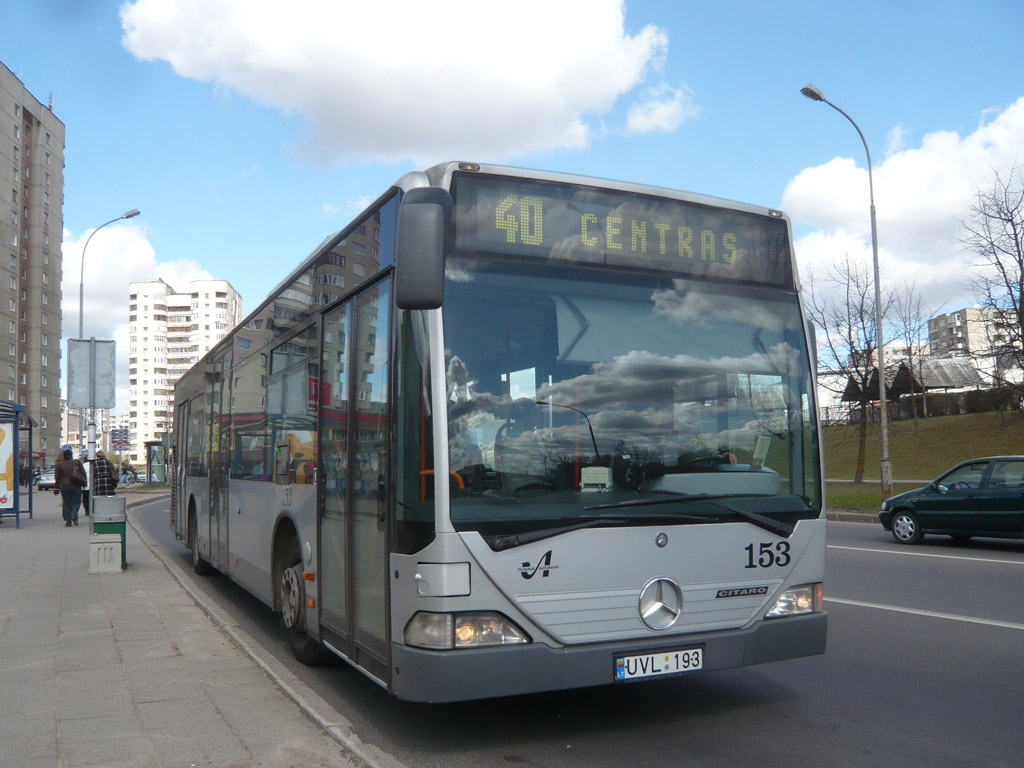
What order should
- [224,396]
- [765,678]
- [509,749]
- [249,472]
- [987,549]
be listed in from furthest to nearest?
[987,549]
[224,396]
[249,472]
[765,678]
[509,749]

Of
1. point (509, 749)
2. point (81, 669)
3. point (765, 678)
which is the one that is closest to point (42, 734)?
point (81, 669)

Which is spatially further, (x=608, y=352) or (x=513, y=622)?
(x=608, y=352)

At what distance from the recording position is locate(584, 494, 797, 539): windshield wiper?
5000mm

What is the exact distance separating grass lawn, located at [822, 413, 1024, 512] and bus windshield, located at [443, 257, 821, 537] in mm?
27041

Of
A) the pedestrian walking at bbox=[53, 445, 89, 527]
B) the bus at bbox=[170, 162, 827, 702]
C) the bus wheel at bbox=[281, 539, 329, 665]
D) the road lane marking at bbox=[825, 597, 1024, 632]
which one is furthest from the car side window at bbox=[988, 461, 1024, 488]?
the pedestrian walking at bbox=[53, 445, 89, 527]

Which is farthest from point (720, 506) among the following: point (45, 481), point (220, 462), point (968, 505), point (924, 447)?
point (45, 481)

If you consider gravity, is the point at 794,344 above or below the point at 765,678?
above

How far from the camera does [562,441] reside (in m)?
4.92

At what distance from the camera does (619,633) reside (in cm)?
496

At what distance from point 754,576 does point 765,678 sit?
1.62 m

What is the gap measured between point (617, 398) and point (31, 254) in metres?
96.9

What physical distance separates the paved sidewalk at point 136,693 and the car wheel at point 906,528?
11650mm

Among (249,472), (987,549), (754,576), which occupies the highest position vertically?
Result: (249,472)

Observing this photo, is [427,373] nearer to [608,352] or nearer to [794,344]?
[608,352]
